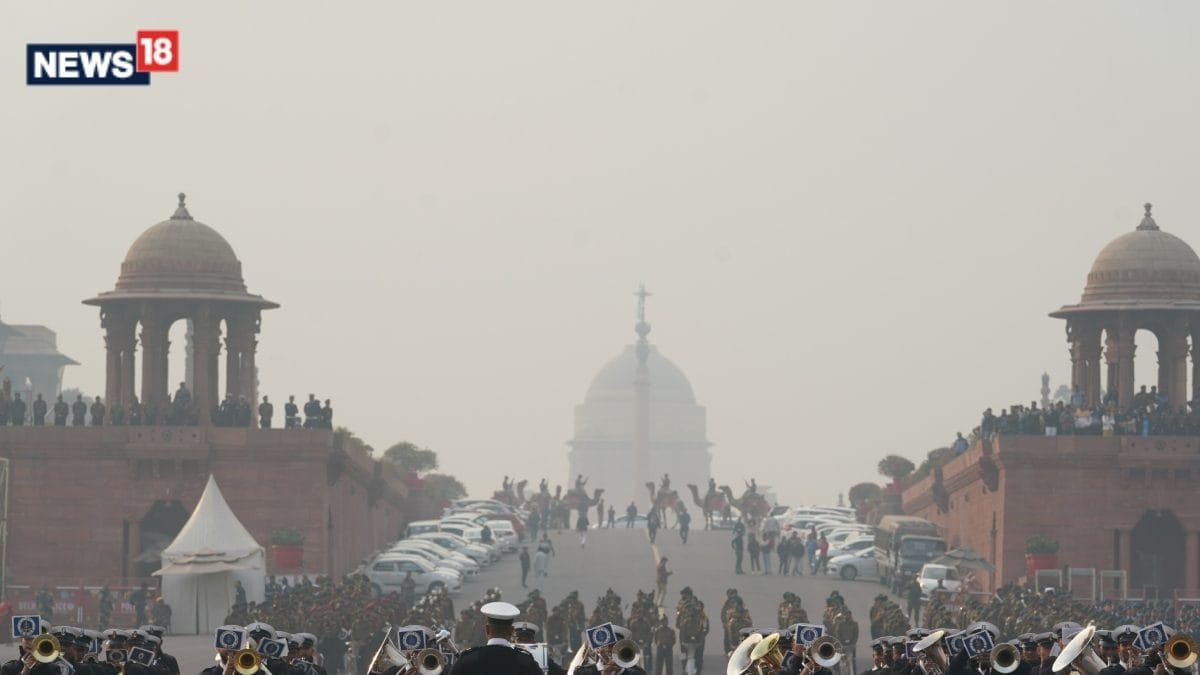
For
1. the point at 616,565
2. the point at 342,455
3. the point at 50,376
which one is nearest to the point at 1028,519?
the point at 616,565

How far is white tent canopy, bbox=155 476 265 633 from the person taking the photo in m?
60.6

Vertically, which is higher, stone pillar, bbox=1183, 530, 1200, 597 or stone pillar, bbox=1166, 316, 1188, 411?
stone pillar, bbox=1166, 316, 1188, 411

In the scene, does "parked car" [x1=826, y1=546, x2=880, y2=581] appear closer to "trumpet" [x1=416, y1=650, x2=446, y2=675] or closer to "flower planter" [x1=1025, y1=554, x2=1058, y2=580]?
"flower planter" [x1=1025, y1=554, x2=1058, y2=580]

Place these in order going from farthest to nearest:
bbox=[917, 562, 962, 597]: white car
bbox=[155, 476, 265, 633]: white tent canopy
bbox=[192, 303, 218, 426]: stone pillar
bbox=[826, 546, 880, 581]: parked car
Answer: bbox=[192, 303, 218, 426]: stone pillar < bbox=[826, 546, 880, 581]: parked car < bbox=[917, 562, 962, 597]: white car < bbox=[155, 476, 265, 633]: white tent canopy

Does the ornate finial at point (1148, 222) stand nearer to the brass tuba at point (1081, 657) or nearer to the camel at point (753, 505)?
the camel at point (753, 505)

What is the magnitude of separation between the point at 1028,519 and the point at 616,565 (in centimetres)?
1236

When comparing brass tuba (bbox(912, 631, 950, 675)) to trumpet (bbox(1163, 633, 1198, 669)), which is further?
brass tuba (bbox(912, 631, 950, 675))

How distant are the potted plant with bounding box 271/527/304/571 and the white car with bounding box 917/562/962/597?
50.5 feet

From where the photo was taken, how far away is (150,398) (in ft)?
263

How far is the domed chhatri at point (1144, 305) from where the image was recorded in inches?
3223

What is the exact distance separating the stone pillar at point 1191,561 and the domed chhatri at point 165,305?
26055mm

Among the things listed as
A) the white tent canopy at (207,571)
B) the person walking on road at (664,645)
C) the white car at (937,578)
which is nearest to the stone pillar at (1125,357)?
the white car at (937,578)

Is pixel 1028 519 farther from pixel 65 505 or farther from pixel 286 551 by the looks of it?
pixel 65 505

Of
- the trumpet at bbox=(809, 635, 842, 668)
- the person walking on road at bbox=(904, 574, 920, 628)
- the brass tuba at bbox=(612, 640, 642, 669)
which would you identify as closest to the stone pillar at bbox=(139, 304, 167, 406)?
the person walking on road at bbox=(904, 574, 920, 628)
